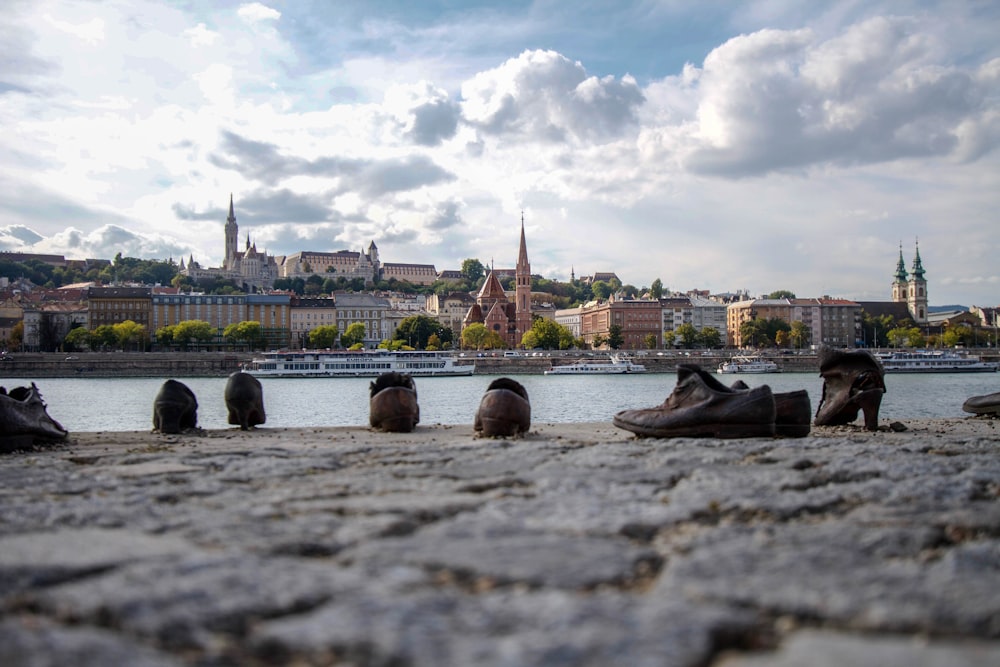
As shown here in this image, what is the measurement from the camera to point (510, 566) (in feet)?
11.4

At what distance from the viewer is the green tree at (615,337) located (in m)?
143

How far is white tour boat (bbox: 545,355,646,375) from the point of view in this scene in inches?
3543

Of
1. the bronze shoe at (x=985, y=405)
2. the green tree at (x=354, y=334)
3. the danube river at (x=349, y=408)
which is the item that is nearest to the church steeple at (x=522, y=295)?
the green tree at (x=354, y=334)

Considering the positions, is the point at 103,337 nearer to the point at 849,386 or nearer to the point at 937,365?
the point at 937,365

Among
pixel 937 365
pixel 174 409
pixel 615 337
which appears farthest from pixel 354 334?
pixel 174 409

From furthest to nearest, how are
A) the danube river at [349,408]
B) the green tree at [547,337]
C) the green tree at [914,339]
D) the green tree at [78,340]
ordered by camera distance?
1. the green tree at [914,339]
2. the green tree at [547,337]
3. the green tree at [78,340]
4. the danube river at [349,408]

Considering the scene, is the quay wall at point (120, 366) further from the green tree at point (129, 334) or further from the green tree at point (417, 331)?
the green tree at point (417, 331)

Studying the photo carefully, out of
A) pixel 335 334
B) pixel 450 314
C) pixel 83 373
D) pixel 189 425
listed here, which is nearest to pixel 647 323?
pixel 450 314

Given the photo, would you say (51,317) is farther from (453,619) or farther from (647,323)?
(453,619)

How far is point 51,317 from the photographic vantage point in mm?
136125

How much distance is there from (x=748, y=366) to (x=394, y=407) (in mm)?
85365

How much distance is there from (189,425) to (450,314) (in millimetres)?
164405

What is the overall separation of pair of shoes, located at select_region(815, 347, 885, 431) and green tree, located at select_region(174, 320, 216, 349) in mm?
120919

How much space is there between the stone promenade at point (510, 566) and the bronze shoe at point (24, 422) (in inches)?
103
